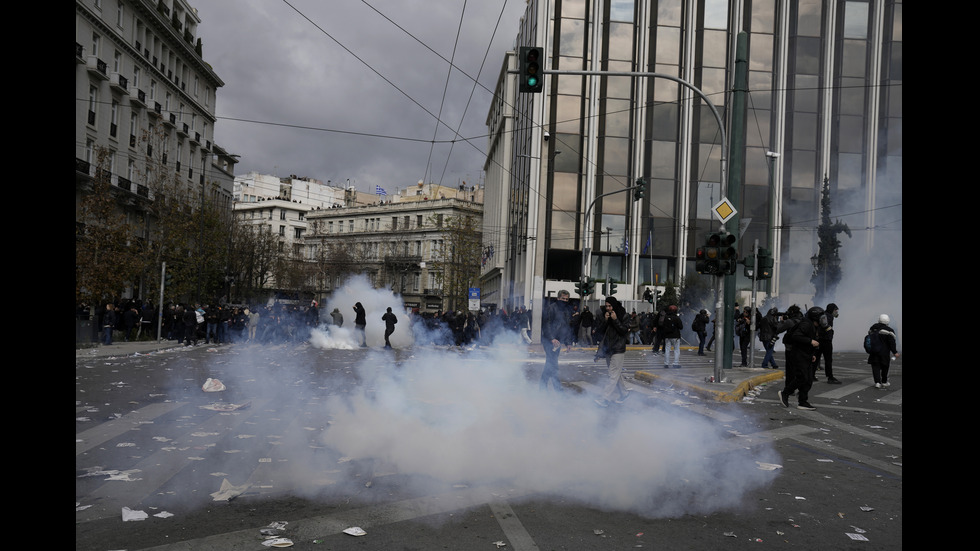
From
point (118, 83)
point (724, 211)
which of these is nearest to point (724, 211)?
point (724, 211)

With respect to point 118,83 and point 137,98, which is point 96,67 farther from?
point 137,98

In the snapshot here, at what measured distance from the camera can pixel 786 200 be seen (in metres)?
42.9

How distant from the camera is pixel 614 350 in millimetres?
11375

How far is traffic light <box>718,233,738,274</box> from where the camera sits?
1371 centimetres

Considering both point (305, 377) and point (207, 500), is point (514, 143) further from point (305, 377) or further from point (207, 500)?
point (207, 500)

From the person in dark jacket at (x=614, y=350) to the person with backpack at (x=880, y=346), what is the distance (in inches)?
230

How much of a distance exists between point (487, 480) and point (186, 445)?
3301mm

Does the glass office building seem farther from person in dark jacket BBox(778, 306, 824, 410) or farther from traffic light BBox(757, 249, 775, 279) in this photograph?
person in dark jacket BBox(778, 306, 824, 410)

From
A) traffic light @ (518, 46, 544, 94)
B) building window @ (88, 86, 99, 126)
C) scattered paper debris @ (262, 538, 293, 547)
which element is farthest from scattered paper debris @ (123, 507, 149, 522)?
building window @ (88, 86, 99, 126)

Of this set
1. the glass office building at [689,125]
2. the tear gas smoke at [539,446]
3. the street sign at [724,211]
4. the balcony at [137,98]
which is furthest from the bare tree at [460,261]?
the tear gas smoke at [539,446]

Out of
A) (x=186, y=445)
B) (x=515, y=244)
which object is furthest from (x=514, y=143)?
(x=186, y=445)

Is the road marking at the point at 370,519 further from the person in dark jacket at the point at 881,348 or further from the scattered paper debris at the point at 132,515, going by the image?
the person in dark jacket at the point at 881,348

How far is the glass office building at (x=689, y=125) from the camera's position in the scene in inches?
1656

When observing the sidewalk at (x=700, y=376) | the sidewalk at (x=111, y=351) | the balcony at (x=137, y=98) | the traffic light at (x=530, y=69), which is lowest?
the sidewalk at (x=111, y=351)
